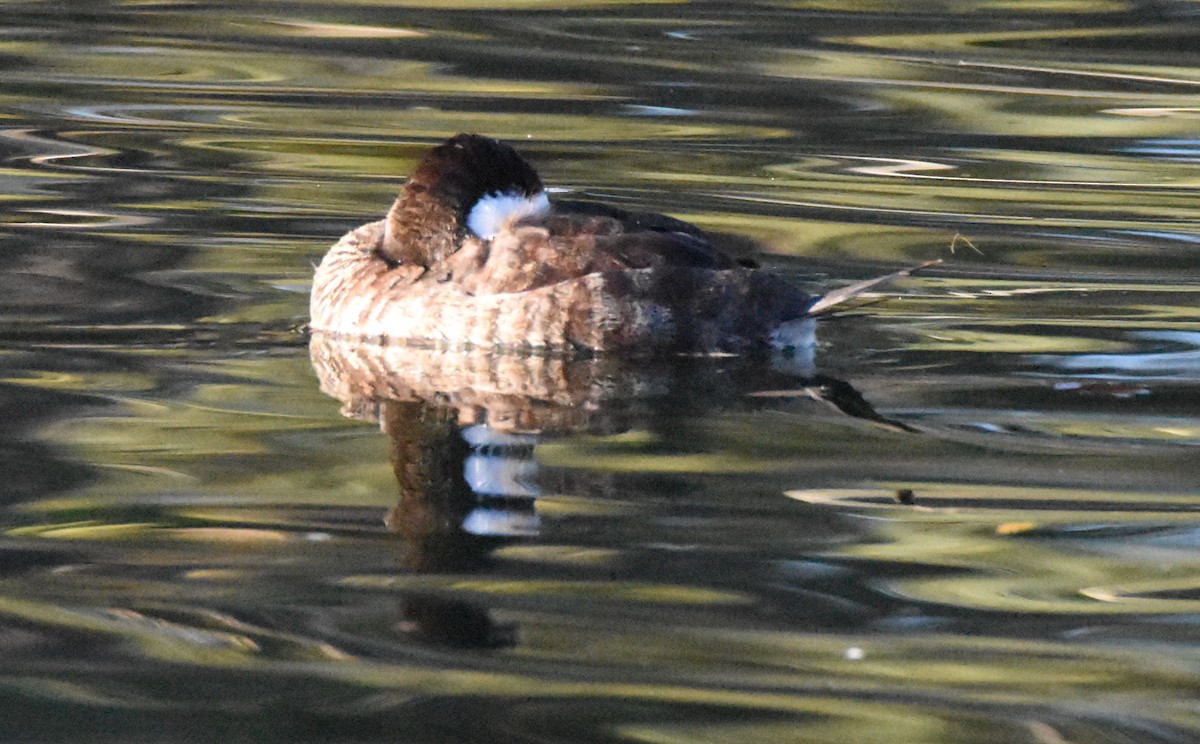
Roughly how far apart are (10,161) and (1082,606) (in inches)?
276

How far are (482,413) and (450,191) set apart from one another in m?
1.41

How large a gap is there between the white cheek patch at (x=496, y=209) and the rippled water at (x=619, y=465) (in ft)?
2.07

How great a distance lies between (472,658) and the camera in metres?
3.96

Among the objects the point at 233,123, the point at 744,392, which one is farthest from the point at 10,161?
the point at 744,392

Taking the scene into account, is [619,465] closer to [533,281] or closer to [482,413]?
[482,413]

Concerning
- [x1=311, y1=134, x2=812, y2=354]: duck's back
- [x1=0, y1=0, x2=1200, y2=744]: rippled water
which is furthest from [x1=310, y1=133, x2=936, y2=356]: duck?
[x1=0, y1=0, x2=1200, y2=744]: rippled water

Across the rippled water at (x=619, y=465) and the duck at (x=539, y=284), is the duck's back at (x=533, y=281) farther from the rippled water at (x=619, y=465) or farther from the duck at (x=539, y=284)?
the rippled water at (x=619, y=465)

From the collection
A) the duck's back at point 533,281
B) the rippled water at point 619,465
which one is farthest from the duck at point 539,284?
the rippled water at point 619,465

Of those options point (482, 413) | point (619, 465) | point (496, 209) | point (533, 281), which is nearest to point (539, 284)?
point (533, 281)

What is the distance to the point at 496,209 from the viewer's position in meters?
7.05

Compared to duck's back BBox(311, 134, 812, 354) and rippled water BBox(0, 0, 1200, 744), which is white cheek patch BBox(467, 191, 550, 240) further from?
rippled water BBox(0, 0, 1200, 744)

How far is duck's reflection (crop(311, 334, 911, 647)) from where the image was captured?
4.57 meters

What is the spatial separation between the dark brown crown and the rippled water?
54cm

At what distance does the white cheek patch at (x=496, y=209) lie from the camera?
7023 millimetres
